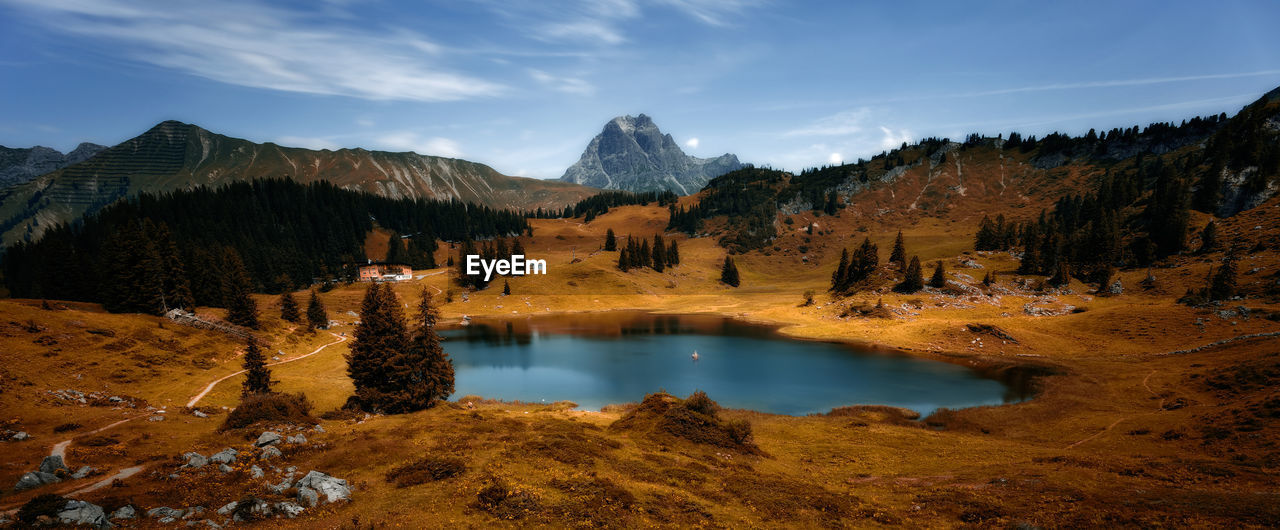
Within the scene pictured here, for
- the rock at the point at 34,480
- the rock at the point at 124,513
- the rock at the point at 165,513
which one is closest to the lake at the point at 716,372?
the rock at the point at 34,480

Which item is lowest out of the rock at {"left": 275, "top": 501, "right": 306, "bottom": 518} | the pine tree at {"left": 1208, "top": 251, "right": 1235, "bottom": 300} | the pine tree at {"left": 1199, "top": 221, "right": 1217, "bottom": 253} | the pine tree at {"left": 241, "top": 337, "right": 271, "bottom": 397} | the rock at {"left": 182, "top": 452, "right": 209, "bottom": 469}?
the pine tree at {"left": 241, "top": 337, "right": 271, "bottom": 397}

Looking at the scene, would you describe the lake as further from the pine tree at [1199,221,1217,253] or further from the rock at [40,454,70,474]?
the pine tree at [1199,221,1217,253]

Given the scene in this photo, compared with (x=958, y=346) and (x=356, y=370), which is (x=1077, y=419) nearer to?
(x=958, y=346)

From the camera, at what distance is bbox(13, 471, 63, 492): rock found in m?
18.6

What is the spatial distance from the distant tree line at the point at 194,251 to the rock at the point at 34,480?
5607 cm

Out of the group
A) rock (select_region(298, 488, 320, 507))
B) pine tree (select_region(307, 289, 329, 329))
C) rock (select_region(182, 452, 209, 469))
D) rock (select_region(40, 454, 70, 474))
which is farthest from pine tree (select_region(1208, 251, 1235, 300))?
pine tree (select_region(307, 289, 329, 329))

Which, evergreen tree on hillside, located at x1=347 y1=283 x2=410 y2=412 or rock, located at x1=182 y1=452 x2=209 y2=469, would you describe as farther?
evergreen tree on hillside, located at x1=347 y1=283 x2=410 y2=412

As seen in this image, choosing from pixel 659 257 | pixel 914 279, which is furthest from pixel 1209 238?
pixel 659 257

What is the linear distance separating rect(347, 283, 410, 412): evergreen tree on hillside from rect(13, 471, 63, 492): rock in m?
20.9

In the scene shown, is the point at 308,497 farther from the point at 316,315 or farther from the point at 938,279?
the point at 938,279

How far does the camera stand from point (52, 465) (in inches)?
804

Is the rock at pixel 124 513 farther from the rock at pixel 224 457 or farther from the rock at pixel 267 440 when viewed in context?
the rock at pixel 267 440

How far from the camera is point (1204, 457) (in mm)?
26422

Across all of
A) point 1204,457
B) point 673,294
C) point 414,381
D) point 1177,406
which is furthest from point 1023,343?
point 673,294
